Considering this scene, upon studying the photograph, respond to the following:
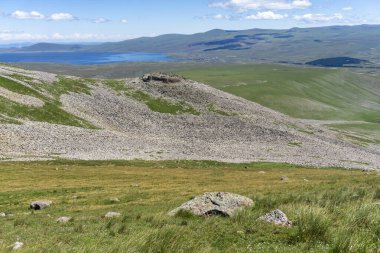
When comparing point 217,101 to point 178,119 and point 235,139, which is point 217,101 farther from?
point 235,139

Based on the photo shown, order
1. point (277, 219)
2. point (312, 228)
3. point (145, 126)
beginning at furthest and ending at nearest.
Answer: point (145, 126) < point (277, 219) < point (312, 228)

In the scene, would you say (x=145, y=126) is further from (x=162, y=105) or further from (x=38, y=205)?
(x=38, y=205)

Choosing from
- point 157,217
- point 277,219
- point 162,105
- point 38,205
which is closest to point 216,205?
point 157,217

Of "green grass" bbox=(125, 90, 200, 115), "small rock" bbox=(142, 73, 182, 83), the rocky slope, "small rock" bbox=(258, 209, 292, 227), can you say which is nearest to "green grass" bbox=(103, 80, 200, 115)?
"green grass" bbox=(125, 90, 200, 115)

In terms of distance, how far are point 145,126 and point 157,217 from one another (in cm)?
8394

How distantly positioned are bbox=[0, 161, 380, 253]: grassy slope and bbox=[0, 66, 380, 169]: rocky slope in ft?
56.5

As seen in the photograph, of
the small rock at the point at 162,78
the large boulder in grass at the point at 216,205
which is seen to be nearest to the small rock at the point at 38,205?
the large boulder in grass at the point at 216,205

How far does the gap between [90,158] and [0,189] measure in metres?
25.2

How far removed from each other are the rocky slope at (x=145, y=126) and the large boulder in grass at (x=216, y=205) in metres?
46.3

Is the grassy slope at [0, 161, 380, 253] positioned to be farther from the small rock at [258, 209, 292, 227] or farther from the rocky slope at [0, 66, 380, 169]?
the rocky slope at [0, 66, 380, 169]

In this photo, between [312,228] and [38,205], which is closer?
[312,228]

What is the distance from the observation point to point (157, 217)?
2278 centimetres

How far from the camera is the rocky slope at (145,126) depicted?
7631cm

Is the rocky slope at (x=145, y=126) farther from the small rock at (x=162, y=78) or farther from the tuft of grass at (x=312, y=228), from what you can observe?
the tuft of grass at (x=312, y=228)
